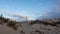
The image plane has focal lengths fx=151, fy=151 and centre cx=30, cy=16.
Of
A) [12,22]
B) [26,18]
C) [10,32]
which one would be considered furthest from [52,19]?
[10,32]

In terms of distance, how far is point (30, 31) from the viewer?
13203mm

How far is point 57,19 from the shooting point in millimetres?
18266

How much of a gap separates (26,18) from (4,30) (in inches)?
140

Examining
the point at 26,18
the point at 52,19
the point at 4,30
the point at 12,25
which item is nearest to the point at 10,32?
the point at 4,30

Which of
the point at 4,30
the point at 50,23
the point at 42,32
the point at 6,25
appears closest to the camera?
the point at 4,30

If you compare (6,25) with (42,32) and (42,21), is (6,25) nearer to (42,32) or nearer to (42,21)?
(42,32)

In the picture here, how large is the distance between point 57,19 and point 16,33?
7727 mm

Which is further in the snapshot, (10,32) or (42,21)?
(42,21)

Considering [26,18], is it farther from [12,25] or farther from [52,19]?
[52,19]

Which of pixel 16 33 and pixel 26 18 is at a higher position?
pixel 26 18

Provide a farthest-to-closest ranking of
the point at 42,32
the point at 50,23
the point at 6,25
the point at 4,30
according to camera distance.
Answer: the point at 50,23, the point at 42,32, the point at 6,25, the point at 4,30

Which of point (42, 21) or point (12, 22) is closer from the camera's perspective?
point (12, 22)

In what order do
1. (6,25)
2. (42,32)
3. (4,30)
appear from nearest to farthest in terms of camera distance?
1. (4,30)
2. (6,25)
3. (42,32)

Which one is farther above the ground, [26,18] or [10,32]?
[26,18]
